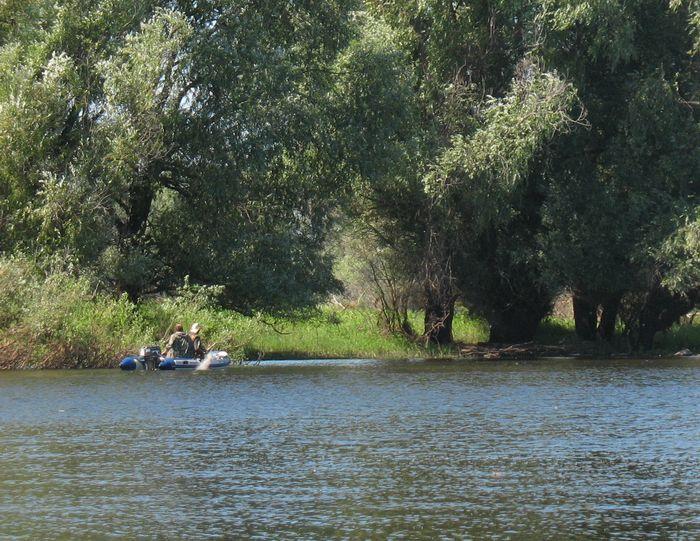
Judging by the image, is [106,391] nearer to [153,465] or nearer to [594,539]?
[153,465]

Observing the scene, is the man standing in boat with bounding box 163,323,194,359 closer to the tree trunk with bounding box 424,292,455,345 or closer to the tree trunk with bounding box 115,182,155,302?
the tree trunk with bounding box 115,182,155,302

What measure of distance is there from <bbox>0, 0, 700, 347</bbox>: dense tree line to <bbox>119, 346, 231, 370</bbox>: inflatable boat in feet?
9.75

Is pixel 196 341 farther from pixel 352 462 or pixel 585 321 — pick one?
pixel 352 462

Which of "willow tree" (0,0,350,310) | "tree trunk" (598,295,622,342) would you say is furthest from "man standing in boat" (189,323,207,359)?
"tree trunk" (598,295,622,342)

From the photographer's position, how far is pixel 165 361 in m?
34.9

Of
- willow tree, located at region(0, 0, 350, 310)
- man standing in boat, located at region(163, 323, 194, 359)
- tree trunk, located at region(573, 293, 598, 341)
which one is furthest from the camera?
tree trunk, located at region(573, 293, 598, 341)

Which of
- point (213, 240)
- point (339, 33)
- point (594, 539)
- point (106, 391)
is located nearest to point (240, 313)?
point (213, 240)

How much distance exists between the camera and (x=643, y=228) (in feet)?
133

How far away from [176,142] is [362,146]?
6029mm

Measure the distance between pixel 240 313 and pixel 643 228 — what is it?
13.4 metres

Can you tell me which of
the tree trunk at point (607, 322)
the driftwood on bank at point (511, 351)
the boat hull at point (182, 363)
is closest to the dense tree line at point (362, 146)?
the tree trunk at point (607, 322)

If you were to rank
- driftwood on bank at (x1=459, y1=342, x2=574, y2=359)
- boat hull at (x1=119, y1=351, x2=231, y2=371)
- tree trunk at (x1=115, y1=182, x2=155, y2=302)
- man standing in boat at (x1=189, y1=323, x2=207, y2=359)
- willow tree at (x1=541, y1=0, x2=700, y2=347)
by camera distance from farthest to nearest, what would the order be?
1. driftwood on bank at (x1=459, y1=342, x2=574, y2=359)
2. willow tree at (x1=541, y1=0, x2=700, y2=347)
3. tree trunk at (x1=115, y1=182, x2=155, y2=302)
4. man standing in boat at (x1=189, y1=323, x2=207, y2=359)
5. boat hull at (x1=119, y1=351, x2=231, y2=371)

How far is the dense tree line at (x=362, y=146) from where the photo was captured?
36625mm

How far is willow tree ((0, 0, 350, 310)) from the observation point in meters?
36.2
